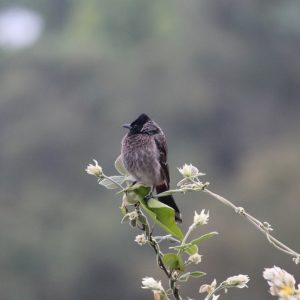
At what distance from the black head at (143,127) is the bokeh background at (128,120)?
572 inches

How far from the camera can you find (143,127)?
2869 mm

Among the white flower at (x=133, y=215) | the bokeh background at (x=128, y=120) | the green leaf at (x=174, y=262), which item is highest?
the bokeh background at (x=128, y=120)

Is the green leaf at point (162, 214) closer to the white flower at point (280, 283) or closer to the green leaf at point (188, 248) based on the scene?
the green leaf at point (188, 248)

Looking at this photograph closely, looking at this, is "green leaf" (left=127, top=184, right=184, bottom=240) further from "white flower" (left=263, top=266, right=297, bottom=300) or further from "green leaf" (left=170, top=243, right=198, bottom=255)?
"white flower" (left=263, top=266, right=297, bottom=300)

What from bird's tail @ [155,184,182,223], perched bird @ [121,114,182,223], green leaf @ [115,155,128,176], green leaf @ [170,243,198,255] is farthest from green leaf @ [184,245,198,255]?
perched bird @ [121,114,182,223]

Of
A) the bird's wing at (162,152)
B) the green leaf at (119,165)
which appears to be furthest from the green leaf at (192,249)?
the bird's wing at (162,152)

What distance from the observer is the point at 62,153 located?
2700 centimetres

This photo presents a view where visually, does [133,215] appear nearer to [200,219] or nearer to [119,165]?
[200,219]

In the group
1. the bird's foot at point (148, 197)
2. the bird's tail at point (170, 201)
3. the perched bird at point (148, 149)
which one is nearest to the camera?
the bird's foot at point (148, 197)

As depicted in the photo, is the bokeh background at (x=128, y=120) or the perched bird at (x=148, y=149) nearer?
the perched bird at (x=148, y=149)

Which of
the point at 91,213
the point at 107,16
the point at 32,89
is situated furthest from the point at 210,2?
the point at 91,213

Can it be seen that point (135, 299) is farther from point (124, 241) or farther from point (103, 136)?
point (103, 136)

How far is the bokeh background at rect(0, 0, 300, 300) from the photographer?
22.5 m

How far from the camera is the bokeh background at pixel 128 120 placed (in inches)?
885
